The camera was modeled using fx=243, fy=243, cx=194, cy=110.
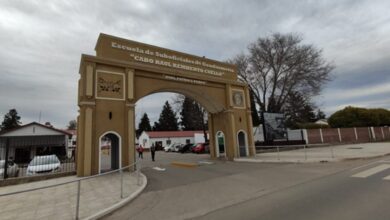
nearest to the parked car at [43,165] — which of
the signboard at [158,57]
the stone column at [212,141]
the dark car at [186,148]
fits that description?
the signboard at [158,57]

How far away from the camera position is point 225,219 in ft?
18.0

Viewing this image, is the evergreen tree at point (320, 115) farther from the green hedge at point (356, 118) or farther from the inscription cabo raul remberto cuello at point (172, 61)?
the inscription cabo raul remberto cuello at point (172, 61)

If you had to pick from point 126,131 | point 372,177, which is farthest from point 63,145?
point 372,177

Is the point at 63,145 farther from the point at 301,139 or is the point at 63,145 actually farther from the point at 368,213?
the point at 368,213

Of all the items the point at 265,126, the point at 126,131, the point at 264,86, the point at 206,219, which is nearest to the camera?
the point at 206,219

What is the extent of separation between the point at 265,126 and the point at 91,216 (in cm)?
2595

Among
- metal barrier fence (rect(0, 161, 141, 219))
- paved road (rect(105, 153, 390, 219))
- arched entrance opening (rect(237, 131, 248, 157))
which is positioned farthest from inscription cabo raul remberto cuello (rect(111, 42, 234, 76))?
paved road (rect(105, 153, 390, 219))

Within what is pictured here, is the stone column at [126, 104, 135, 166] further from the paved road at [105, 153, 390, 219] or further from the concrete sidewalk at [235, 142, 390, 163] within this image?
the concrete sidewalk at [235, 142, 390, 163]

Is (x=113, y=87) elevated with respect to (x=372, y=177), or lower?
elevated

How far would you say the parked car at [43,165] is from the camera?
568 inches

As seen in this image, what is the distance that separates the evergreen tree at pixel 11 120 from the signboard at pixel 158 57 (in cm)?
7335

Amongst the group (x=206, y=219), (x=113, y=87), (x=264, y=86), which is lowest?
(x=206, y=219)

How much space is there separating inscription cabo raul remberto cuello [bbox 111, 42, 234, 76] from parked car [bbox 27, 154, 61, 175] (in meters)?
8.42

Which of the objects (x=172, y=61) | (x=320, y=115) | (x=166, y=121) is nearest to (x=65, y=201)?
(x=172, y=61)
